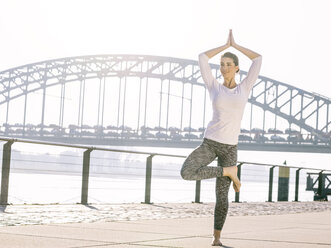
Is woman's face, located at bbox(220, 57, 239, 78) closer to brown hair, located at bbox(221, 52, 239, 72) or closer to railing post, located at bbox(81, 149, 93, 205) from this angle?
brown hair, located at bbox(221, 52, 239, 72)

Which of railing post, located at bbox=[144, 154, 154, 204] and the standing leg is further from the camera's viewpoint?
railing post, located at bbox=[144, 154, 154, 204]

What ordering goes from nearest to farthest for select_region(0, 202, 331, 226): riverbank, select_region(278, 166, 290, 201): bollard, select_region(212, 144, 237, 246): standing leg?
1. select_region(212, 144, 237, 246): standing leg
2. select_region(0, 202, 331, 226): riverbank
3. select_region(278, 166, 290, 201): bollard

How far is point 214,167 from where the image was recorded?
4.27m

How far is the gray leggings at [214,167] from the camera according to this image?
4.23 m

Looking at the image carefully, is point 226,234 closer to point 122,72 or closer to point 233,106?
point 233,106

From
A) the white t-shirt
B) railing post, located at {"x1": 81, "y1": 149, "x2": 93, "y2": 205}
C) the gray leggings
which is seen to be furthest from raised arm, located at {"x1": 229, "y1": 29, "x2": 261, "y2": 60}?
railing post, located at {"x1": 81, "y1": 149, "x2": 93, "y2": 205}

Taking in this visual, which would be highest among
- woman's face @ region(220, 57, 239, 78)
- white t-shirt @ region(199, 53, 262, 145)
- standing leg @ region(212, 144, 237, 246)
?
woman's face @ region(220, 57, 239, 78)

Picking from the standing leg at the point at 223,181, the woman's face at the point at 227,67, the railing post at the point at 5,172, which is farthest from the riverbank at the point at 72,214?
the woman's face at the point at 227,67

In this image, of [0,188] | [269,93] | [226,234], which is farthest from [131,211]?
[269,93]

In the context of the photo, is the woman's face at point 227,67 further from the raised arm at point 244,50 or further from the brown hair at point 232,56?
the raised arm at point 244,50

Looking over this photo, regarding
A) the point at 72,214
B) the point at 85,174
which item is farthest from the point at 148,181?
the point at 72,214

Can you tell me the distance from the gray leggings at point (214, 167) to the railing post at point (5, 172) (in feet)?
13.5

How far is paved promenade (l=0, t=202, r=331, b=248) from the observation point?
15.5ft

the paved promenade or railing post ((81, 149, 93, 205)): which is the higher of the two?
railing post ((81, 149, 93, 205))
